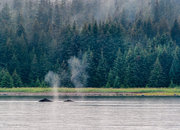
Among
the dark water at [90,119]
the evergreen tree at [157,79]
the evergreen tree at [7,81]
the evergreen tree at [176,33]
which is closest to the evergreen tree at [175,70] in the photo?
the evergreen tree at [157,79]

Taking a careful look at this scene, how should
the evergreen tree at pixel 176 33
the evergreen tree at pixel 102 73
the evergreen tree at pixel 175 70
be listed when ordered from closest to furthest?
the evergreen tree at pixel 175 70 < the evergreen tree at pixel 102 73 < the evergreen tree at pixel 176 33

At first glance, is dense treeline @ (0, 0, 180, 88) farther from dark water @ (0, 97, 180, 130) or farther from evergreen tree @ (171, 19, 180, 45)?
dark water @ (0, 97, 180, 130)

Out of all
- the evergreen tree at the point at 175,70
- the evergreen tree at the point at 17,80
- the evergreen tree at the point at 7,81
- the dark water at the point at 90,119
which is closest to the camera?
the dark water at the point at 90,119

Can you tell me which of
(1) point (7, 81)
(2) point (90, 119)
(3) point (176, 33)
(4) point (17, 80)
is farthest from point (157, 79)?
(2) point (90, 119)

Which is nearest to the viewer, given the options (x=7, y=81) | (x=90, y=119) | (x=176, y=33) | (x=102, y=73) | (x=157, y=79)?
(x=90, y=119)

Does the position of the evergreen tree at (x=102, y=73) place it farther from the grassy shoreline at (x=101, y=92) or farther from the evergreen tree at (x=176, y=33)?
the evergreen tree at (x=176, y=33)

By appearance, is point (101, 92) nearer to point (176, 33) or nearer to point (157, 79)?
point (157, 79)

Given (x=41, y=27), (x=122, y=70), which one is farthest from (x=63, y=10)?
(x=122, y=70)

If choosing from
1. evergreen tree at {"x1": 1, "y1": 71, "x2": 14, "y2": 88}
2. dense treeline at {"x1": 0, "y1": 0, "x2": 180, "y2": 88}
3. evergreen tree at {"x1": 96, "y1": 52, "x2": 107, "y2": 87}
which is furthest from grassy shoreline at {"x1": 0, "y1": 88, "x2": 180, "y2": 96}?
evergreen tree at {"x1": 96, "y1": 52, "x2": 107, "y2": 87}

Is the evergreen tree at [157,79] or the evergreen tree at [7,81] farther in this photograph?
the evergreen tree at [157,79]

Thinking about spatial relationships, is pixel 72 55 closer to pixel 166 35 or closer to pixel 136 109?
pixel 166 35

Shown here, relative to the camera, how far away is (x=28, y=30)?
124125 mm

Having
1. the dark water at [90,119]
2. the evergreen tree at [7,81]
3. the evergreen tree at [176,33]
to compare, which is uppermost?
the evergreen tree at [176,33]

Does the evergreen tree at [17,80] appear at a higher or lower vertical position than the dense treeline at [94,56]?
lower
